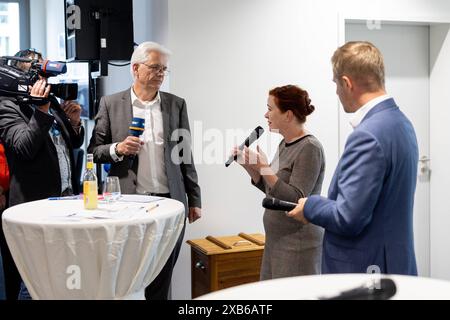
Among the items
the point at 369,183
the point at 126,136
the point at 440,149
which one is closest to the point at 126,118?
the point at 126,136

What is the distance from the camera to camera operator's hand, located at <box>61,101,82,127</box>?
3342 millimetres

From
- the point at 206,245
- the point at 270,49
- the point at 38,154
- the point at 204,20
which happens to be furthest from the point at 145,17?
the point at 206,245

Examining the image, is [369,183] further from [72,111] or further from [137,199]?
[72,111]

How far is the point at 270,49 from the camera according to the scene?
3789mm

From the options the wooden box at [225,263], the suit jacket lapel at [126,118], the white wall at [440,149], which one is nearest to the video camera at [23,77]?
the suit jacket lapel at [126,118]

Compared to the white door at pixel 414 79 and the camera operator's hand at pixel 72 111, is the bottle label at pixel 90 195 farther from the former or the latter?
the white door at pixel 414 79

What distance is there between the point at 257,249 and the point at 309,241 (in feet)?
2.86

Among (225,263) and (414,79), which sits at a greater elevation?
(414,79)

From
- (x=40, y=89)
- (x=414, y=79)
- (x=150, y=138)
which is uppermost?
(x=414, y=79)

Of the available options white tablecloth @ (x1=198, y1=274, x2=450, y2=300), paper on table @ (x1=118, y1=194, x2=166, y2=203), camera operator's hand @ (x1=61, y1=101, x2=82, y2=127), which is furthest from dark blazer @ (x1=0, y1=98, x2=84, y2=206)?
white tablecloth @ (x1=198, y1=274, x2=450, y2=300)

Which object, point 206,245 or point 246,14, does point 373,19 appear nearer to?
point 246,14

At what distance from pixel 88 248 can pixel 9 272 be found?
4.30 ft

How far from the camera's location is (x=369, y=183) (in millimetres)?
1813

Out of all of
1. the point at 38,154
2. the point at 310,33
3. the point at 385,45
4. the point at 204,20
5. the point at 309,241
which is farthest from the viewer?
the point at 385,45
